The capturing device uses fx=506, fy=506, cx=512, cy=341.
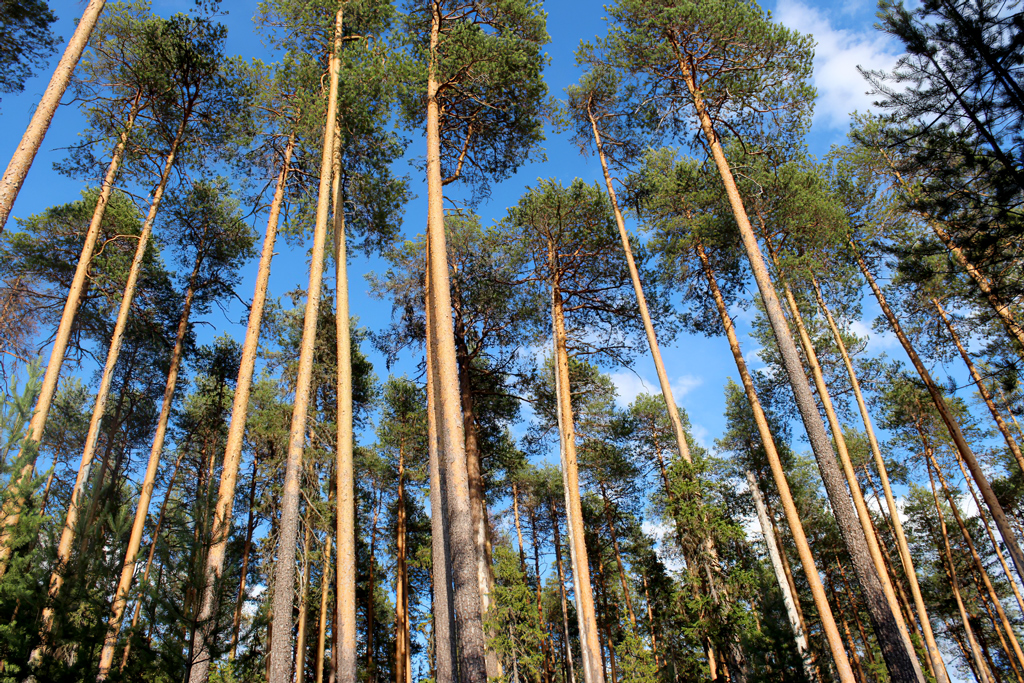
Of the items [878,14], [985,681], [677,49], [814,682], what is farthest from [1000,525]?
[677,49]

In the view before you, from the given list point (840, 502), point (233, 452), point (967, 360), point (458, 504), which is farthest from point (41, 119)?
point (967, 360)

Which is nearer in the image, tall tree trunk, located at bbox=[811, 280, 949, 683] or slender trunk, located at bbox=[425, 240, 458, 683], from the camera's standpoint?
slender trunk, located at bbox=[425, 240, 458, 683]

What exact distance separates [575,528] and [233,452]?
5.62 meters

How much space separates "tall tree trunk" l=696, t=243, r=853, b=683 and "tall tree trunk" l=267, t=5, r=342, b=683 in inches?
250

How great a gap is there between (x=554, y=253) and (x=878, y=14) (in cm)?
764

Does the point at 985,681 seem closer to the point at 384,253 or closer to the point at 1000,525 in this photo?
the point at 1000,525

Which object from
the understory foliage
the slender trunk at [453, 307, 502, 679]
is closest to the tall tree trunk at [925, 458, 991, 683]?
the understory foliage

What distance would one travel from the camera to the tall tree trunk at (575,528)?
314 inches

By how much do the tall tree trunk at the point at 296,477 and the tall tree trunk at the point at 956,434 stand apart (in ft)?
39.8

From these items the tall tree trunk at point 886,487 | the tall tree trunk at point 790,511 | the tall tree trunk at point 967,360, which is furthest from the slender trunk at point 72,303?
the tall tree trunk at point 967,360

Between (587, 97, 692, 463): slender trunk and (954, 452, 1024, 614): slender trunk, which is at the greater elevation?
(587, 97, 692, 463): slender trunk

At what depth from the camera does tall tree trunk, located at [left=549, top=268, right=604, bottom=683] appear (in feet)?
26.2

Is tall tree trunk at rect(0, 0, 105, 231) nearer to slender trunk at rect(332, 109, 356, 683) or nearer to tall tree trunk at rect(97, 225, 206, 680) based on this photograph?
slender trunk at rect(332, 109, 356, 683)

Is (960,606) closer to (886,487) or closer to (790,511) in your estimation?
(886,487)
